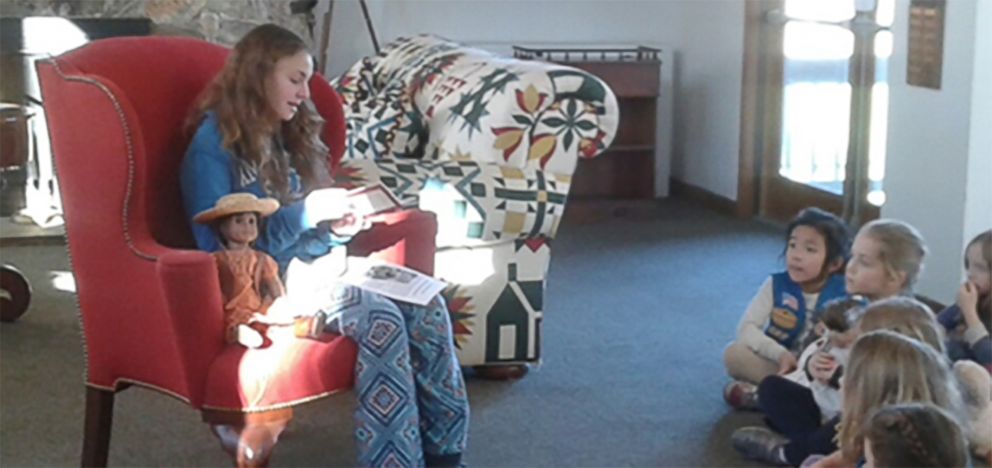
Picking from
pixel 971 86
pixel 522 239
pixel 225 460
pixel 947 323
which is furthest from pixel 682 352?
pixel 225 460

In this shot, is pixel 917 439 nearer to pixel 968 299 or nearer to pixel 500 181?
pixel 968 299

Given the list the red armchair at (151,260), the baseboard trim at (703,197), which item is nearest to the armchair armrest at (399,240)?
the red armchair at (151,260)

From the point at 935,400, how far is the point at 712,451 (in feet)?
3.11

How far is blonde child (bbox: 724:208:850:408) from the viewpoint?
3.18m

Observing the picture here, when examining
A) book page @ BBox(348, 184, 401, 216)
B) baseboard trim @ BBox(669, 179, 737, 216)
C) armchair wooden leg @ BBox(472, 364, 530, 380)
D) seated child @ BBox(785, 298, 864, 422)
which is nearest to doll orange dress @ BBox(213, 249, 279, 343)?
book page @ BBox(348, 184, 401, 216)

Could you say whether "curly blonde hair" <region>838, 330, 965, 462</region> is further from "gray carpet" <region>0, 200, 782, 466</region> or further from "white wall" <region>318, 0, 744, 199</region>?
"white wall" <region>318, 0, 744, 199</region>

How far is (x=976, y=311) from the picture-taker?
298 centimetres

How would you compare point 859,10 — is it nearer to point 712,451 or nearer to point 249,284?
point 712,451

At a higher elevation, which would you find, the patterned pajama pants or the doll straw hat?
the doll straw hat

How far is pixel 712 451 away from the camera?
2992mm

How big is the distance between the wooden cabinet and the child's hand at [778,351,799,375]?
287 cm

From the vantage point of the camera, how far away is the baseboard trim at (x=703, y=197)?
5.92m

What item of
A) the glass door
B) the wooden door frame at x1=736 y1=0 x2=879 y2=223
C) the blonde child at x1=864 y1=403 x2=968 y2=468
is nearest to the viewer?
the blonde child at x1=864 y1=403 x2=968 y2=468

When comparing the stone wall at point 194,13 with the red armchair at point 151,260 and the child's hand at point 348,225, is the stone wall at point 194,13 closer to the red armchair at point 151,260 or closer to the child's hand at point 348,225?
the red armchair at point 151,260
